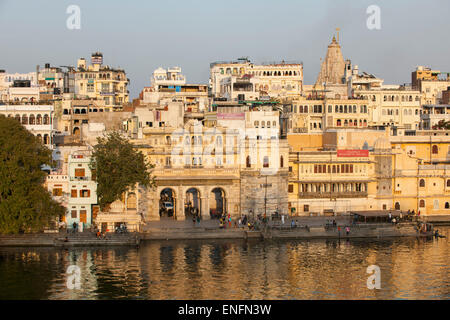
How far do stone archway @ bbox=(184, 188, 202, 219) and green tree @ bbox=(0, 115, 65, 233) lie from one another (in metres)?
13.0

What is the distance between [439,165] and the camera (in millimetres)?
76750

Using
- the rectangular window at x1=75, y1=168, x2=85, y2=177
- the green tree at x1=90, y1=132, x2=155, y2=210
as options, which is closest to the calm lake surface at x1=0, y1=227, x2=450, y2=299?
the green tree at x1=90, y1=132, x2=155, y2=210

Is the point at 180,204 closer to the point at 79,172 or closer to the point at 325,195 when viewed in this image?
the point at 79,172

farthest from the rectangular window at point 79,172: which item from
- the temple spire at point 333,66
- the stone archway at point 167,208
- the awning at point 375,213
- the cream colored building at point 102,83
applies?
the temple spire at point 333,66

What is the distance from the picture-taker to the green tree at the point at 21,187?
201 ft

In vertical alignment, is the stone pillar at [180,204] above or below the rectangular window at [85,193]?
below

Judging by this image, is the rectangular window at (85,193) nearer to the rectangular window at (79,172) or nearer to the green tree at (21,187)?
Answer: the rectangular window at (79,172)

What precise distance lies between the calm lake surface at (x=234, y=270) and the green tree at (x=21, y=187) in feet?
7.39

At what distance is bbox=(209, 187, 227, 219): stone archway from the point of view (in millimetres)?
71500

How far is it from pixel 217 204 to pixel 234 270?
25232mm

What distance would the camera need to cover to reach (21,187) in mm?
61500

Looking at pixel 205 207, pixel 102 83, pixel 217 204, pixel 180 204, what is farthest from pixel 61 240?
pixel 102 83
